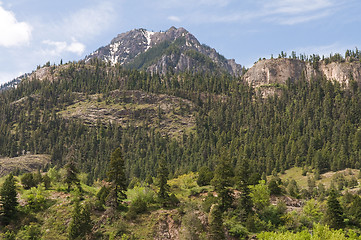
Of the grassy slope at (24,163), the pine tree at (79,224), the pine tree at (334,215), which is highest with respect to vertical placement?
the grassy slope at (24,163)

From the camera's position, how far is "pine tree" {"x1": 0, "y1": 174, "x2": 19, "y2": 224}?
50625 millimetres

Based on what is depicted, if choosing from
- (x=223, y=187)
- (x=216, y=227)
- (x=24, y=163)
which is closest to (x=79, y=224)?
(x=216, y=227)

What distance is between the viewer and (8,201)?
51188 mm

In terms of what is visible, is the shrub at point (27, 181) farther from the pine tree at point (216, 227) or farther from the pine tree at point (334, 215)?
the pine tree at point (334, 215)

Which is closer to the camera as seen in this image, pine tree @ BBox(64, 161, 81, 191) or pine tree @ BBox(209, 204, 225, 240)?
pine tree @ BBox(209, 204, 225, 240)

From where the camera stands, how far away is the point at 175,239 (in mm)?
54125

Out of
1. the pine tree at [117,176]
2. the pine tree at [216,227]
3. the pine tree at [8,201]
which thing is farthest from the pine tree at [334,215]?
the pine tree at [8,201]

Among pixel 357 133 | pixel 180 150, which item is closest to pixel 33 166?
pixel 180 150

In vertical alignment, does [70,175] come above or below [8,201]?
above

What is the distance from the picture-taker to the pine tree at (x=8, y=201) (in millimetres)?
50625

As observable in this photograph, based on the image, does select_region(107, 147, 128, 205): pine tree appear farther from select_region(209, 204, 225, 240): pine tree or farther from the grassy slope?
the grassy slope

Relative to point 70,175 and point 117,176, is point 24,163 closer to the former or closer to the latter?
point 70,175

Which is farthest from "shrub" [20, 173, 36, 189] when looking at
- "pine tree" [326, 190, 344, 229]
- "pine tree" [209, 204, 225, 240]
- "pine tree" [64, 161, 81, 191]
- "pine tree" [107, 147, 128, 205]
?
"pine tree" [326, 190, 344, 229]

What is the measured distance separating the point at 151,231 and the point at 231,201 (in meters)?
19.0
